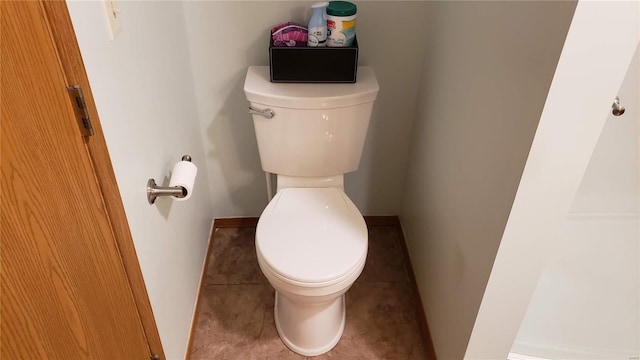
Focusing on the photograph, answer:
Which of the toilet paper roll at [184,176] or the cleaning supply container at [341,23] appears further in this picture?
the cleaning supply container at [341,23]

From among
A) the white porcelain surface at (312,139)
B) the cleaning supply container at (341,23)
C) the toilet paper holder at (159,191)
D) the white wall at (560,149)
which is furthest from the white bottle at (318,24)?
the white wall at (560,149)

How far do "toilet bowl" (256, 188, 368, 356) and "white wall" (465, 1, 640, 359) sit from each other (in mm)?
415

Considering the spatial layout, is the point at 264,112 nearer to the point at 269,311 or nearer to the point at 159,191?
the point at 159,191

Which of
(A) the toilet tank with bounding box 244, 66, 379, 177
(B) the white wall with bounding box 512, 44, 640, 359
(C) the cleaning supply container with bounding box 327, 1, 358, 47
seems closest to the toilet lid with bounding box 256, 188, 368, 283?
(A) the toilet tank with bounding box 244, 66, 379, 177

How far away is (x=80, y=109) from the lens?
821 millimetres

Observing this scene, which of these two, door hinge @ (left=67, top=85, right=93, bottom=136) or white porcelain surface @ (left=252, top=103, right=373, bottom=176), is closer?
door hinge @ (left=67, top=85, right=93, bottom=136)

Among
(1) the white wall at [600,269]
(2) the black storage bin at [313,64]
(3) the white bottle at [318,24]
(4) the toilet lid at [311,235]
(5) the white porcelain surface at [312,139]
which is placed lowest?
(1) the white wall at [600,269]

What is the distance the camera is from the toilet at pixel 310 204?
148cm

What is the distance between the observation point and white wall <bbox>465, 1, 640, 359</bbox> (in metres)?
0.87

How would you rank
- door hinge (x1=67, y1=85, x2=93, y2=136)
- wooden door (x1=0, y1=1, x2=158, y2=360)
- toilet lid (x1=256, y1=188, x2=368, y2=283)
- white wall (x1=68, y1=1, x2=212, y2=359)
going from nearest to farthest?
wooden door (x1=0, y1=1, x2=158, y2=360)
door hinge (x1=67, y1=85, x2=93, y2=136)
white wall (x1=68, y1=1, x2=212, y2=359)
toilet lid (x1=256, y1=188, x2=368, y2=283)

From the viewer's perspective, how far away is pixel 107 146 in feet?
3.10

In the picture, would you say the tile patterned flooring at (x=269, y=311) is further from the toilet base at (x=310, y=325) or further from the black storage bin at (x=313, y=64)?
the black storage bin at (x=313, y=64)

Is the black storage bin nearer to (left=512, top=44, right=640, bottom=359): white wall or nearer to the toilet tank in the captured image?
the toilet tank

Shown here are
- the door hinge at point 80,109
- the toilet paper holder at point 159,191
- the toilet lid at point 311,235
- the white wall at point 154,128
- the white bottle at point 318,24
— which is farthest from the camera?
the white bottle at point 318,24
